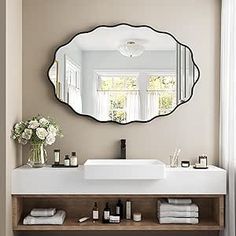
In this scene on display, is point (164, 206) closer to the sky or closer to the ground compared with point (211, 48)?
closer to the ground

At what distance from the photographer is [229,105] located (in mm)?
3689

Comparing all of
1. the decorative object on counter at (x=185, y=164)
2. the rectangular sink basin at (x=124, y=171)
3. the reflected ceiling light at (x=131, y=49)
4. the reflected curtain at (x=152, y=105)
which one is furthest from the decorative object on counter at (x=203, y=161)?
the reflected ceiling light at (x=131, y=49)

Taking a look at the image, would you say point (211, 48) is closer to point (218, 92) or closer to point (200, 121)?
point (218, 92)

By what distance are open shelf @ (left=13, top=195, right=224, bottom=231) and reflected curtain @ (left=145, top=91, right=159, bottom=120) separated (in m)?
0.74

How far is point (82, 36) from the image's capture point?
3.94m

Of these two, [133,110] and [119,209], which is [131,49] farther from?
[119,209]

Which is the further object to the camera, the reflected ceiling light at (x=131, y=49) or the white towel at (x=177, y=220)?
the reflected ceiling light at (x=131, y=49)

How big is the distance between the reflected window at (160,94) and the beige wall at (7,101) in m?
1.17

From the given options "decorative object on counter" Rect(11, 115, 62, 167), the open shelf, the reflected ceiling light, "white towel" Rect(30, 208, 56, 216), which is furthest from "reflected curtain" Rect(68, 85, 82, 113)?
"white towel" Rect(30, 208, 56, 216)

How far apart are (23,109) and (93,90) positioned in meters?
0.64

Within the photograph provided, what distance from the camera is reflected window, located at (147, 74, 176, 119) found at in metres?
3.96

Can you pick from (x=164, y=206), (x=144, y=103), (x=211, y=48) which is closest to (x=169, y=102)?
(x=144, y=103)

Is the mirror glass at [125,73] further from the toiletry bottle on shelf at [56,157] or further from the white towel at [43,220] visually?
the white towel at [43,220]

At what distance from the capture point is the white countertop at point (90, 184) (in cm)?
357
